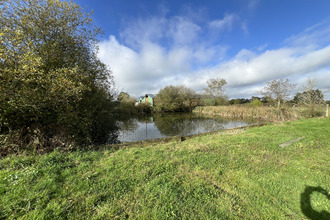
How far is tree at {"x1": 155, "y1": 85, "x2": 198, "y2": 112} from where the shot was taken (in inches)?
1138

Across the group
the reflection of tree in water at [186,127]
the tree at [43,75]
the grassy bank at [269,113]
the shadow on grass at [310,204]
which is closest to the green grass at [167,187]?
the shadow on grass at [310,204]

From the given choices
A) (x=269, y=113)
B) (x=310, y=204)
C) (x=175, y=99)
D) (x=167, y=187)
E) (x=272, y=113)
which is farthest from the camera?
(x=175, y=99)

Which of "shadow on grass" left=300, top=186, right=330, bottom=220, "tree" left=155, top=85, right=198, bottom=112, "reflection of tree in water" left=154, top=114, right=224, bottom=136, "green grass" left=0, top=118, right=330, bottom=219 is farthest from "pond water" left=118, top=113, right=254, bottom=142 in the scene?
"tree" left=155, top=85, right=198, bottom=112

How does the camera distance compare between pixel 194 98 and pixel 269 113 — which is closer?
pixel 269 113

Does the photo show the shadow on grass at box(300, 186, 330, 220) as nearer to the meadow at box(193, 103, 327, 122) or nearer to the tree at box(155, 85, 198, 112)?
the meadow at box(193, 103, 327, 122)

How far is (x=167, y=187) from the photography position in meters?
2.34

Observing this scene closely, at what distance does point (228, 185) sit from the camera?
2.44 m

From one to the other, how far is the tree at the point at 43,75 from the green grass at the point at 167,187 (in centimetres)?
124

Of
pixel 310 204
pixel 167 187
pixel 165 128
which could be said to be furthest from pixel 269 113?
pixel 167 187

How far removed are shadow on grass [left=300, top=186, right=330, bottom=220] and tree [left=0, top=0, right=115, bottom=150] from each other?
5.44 m

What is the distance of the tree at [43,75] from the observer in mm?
3344

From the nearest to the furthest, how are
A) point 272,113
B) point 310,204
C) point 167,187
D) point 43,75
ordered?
point 310,204, point 167,187, point 43,75, point 272,113

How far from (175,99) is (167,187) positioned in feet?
91.6

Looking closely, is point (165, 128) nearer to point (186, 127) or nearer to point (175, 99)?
point (186, 127)
